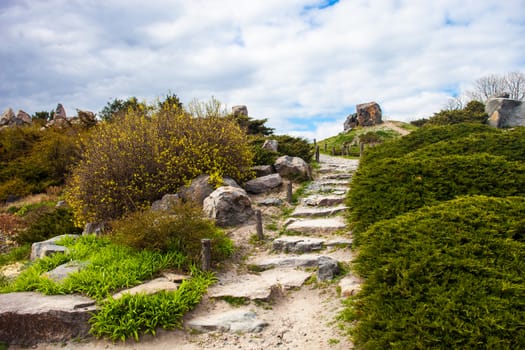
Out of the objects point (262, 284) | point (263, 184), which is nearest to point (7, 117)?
point (263, 184)

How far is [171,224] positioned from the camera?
6531 mm

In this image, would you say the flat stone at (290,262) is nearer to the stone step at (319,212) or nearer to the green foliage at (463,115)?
the stone step at (319,212)

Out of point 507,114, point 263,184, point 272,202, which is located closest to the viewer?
point 272,202

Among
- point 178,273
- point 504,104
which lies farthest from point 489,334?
point 504,104

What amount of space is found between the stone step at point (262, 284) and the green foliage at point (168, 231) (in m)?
0.82

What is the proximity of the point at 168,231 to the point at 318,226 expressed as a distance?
12.2ft

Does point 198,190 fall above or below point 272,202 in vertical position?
above

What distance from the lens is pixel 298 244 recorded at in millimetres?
7547

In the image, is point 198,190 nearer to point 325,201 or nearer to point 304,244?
point 304,244

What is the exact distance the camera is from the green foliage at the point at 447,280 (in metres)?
2.93

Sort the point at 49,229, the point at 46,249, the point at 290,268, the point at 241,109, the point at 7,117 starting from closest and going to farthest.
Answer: the point at 290,268, the point at 46,249, the point at 49,229, the point at 241,109, the point at 7,117

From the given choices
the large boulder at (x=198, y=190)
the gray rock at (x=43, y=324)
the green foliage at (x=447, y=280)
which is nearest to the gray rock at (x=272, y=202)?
the large boulder at (x=198, y=190)

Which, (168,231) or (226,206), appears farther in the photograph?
(226,206)

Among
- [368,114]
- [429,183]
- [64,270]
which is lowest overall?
[64,270]
